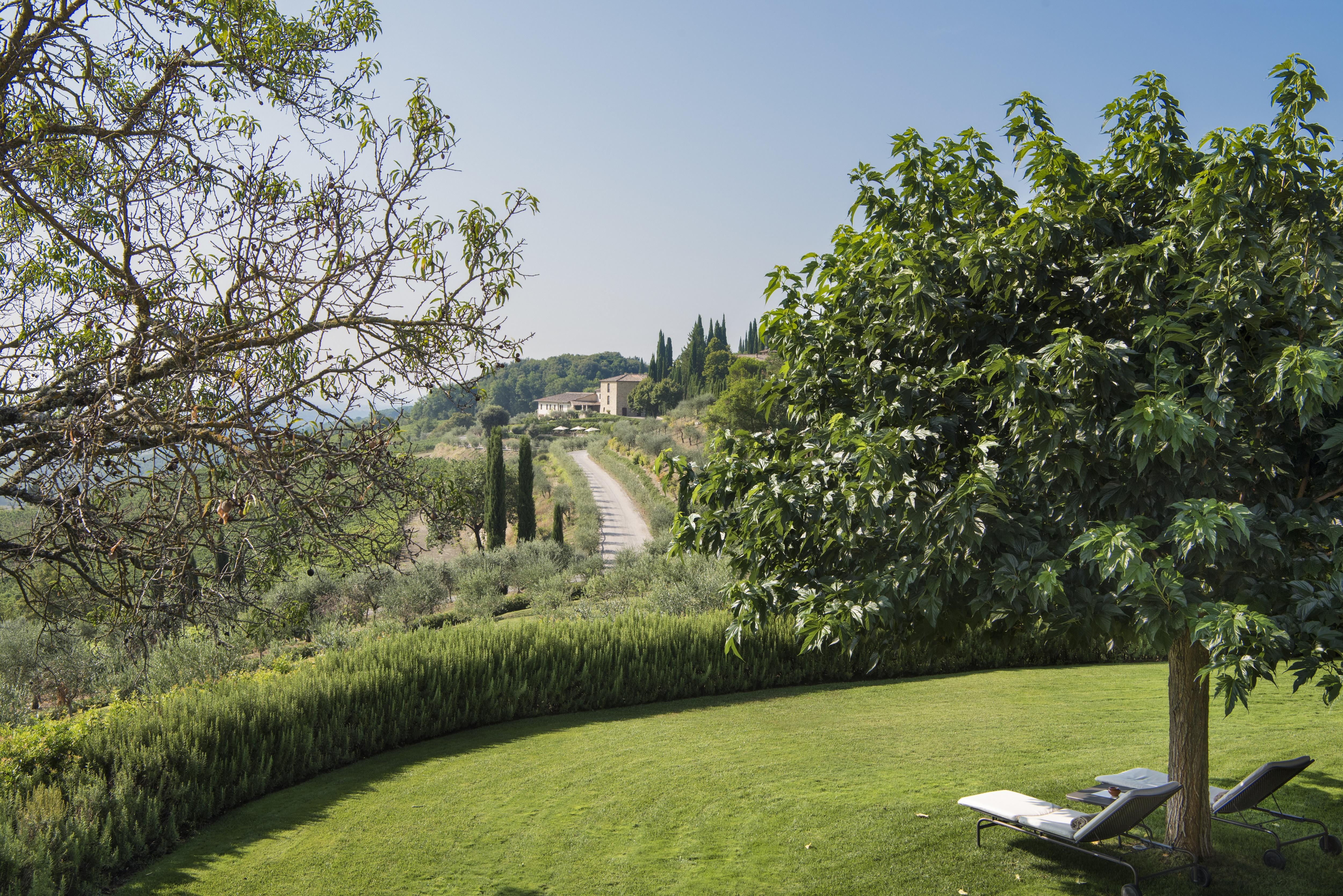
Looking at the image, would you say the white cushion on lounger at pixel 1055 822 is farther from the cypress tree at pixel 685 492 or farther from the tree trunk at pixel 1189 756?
the cypress tree at pixel 685 492

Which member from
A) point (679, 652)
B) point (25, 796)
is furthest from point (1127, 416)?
point (679, 652)

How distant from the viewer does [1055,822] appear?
5.84 meters

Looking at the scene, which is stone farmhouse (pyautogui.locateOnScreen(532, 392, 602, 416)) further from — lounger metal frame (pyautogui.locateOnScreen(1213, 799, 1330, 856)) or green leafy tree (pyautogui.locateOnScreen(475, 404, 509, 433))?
lounger metal frame (pyautogui.locateOnScreen(1213, 799, 1330, 856))

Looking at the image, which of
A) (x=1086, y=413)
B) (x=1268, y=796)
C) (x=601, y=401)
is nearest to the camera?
(x=1086, y=413)

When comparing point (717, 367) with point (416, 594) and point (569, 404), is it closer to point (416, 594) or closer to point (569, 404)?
point (569, 404)

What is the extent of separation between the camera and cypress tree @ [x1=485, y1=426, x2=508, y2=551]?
124 feet

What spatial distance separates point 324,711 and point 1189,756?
29.7ft

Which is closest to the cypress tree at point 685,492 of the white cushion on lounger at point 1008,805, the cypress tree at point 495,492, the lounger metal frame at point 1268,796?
the white cushion on lounger at point 1008,805

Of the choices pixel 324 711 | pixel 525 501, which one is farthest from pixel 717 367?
pixel 324 711

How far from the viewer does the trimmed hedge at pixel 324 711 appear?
6.69 m

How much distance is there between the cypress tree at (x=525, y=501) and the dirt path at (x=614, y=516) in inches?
151

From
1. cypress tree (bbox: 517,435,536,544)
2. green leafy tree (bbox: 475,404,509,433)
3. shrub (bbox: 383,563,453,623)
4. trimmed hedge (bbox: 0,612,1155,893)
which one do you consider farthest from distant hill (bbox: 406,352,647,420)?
trimmed hedge (bbox: 0,612,1155,893)

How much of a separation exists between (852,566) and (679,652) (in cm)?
826

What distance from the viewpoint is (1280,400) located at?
3748 millimetres
